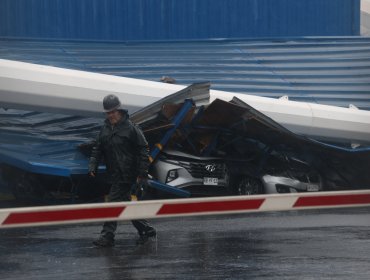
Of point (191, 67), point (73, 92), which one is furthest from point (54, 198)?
point (191, 67)

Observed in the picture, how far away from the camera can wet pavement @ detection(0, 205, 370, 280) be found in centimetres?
859

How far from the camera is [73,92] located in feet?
47.8

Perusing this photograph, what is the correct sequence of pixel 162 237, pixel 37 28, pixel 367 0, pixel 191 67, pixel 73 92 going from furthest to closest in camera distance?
pixel 367 0 < pixel 37 28 < pixel 191 67 < pixel 73 92 < pixel 162 237

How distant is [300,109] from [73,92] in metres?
4.11

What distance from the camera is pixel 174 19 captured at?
813 inches

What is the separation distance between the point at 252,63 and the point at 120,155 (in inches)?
331

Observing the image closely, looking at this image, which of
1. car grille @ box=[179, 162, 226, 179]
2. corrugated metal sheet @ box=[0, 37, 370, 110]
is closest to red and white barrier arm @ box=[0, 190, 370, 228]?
car grille @ box=[179, 162, 226, 179]

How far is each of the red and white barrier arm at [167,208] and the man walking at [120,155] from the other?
2857 millimetres

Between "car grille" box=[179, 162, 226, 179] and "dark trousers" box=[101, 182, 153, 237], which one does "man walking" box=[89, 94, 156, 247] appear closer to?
"dark trousers" box=[101, 182, 153, 237]

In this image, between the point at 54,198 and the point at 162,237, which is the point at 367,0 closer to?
the point at 54,198

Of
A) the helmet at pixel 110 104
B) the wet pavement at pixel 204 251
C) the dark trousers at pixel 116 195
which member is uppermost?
the helmet at pixel 110 104

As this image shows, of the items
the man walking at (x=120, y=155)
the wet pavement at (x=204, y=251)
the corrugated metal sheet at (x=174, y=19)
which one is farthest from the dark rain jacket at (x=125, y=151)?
the corrugated metal sheet at (x=174, y=19)

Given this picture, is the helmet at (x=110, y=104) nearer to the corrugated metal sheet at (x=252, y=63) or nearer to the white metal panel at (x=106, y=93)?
the white metal panel at (x=106, y=93)

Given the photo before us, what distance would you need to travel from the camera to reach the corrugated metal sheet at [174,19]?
20.1 metres
